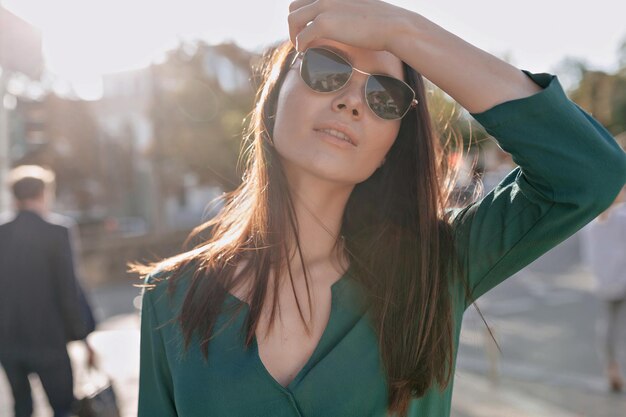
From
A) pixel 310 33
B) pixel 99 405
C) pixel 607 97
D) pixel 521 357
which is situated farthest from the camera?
pixel 607 97

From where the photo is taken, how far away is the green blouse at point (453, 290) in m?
1.31

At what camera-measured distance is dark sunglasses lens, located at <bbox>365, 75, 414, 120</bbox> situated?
1568mm

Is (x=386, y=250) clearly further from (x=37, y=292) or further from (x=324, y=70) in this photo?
(x=37, y=292)

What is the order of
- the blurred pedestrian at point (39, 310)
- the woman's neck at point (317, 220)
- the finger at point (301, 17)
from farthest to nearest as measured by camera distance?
the blurred pedestrian at point (39, 310) → the woman's neck at point (317, 220) → the finger at point (301, 17)

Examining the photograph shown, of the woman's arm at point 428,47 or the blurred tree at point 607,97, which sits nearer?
the woman's arm at point 428,47

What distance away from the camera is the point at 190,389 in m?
1.54

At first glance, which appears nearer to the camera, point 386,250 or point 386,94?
point 386,94

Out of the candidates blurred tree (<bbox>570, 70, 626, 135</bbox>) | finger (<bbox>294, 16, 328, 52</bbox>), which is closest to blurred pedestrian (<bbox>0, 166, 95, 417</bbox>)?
finger (<bbox>294, 16, 328, 52</bbox>)

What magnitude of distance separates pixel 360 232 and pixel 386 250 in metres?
0.11

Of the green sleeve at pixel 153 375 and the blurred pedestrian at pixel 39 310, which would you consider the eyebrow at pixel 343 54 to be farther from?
the blurred pedestrian at pixel 39 310

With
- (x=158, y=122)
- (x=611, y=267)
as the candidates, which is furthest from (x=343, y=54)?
(x=158, y=122)

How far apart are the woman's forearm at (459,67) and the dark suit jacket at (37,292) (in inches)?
141

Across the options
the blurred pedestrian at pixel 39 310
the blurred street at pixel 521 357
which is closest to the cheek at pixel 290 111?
the blurred street at pixel 521 357

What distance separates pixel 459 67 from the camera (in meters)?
1.35
